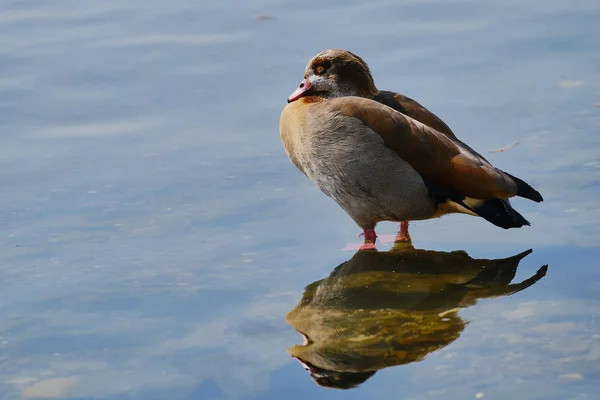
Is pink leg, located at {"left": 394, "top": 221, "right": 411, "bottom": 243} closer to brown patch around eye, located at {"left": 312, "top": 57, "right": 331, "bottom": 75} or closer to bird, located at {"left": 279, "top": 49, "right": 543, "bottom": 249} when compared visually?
bird, located at {"left": 279, "top": 49, "right": 543, "bottom": 249}

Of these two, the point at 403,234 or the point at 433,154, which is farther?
the point at 403,234

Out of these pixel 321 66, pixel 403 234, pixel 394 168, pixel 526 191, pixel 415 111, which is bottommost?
pixel 403 234

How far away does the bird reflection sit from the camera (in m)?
5.48

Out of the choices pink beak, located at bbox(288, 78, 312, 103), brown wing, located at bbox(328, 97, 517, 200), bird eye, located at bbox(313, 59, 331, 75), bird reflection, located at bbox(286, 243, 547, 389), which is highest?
bird eye, located at bbox(313, 59, 331, 75)

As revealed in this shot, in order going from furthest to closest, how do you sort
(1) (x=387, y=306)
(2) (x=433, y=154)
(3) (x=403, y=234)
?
1. (3) (x=403, y=234)
2. (2) (x=433, y=154)
3. (1) (x=387, y=306)

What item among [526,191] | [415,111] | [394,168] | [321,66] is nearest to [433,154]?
[394,168]

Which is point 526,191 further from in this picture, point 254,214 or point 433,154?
point 254,214

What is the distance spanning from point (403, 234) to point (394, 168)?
539mm

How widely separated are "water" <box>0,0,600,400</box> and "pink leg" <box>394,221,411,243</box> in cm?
8

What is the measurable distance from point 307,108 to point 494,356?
2527 millimetres

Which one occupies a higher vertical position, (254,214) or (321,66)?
(321,66)

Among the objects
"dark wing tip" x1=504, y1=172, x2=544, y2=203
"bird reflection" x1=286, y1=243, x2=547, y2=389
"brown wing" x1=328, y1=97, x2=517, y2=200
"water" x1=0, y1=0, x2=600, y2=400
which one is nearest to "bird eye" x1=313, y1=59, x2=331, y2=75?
"brown wing" x1=328, y1=97, x2=517, y2=200

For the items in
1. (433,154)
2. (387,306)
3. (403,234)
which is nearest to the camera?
(387,306)

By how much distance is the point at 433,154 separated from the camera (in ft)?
22.8
